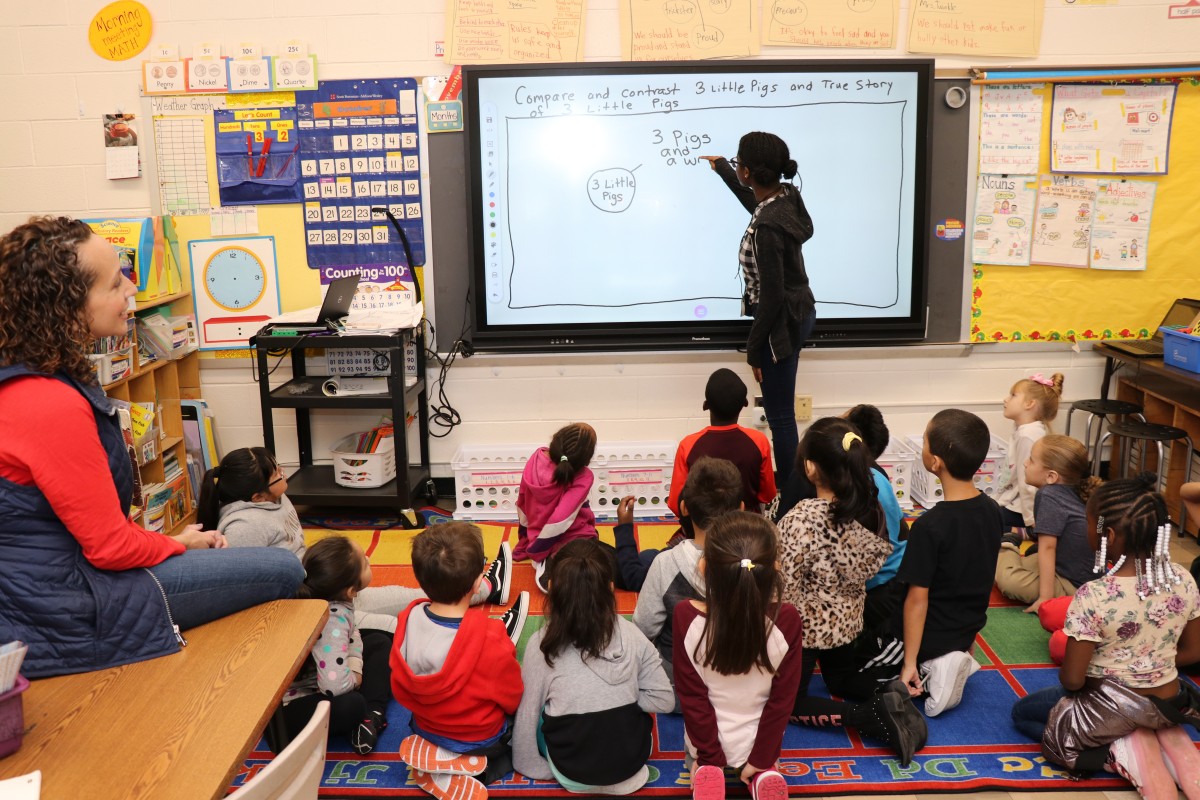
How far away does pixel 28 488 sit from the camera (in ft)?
5.60

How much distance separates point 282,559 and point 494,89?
2.48 m

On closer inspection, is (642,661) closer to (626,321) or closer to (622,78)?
(626,321)

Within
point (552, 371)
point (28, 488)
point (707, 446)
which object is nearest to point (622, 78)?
point (552, 371)

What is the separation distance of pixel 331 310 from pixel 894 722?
2.62 m

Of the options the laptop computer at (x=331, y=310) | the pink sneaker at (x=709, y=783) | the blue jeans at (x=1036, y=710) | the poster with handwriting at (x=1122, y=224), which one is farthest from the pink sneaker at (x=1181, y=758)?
the laptop computer at (x=331, y=310)

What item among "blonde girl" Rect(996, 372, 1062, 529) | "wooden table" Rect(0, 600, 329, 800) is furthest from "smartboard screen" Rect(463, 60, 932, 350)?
"wooden table" Rect(0, 600, 329, 800)

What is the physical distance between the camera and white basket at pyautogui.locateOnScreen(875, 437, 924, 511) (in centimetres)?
400

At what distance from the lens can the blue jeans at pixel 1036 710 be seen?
2.41m

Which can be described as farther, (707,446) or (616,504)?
(616,504)

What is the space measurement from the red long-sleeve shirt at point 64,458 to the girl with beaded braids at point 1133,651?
209 centimetres

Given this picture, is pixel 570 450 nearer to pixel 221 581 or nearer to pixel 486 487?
pixel 486 487

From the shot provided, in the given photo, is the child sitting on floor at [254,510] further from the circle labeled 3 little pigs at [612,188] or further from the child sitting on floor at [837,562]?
the circle labeled 3 little pigs at [612,188]

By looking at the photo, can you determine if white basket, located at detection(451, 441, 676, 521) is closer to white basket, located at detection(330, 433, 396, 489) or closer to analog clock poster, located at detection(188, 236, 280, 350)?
white basket, located at detection(330, 433, 396, 489)

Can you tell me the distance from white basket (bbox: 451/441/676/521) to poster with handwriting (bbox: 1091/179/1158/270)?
6.93 ft
